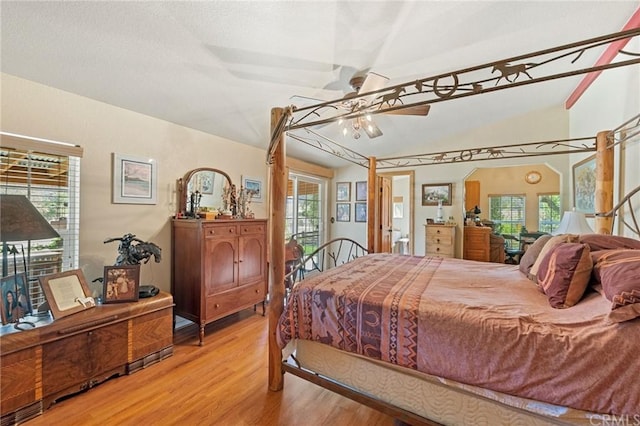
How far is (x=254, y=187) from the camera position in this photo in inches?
155

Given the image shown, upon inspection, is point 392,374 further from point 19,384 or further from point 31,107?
point 31,107

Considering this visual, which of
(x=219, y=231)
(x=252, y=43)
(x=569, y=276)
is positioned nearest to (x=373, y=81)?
(x=252, y=43)

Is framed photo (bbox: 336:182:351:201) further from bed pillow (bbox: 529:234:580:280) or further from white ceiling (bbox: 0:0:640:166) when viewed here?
bed pillow (bbox: 529:234:580:280)

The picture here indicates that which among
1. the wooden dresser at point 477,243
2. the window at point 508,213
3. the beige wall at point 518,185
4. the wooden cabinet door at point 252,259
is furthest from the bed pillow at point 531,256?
the window at point 508,213

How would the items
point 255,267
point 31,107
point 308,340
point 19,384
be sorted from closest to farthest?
point 19,384 → point 308,340 → point 31,107 → point 255,267

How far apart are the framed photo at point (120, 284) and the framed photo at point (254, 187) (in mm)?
1795

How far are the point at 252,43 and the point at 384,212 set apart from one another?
378cm

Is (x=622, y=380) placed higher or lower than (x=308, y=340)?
higher

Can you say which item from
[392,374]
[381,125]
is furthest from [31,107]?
[381,125]

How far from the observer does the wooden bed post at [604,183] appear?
2.45 metres

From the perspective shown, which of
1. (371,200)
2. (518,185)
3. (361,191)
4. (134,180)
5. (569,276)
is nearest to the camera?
(569,276)

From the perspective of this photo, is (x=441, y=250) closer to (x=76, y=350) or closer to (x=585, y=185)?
(x=585, y=185)

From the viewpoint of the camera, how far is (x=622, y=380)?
1018 millimetres

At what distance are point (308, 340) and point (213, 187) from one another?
2310mm
